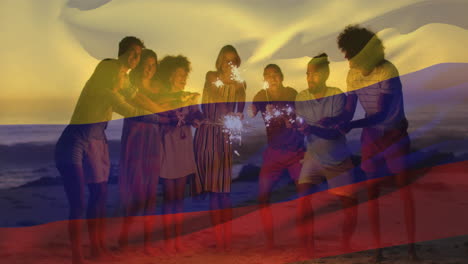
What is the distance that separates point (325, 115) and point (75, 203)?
186 cm

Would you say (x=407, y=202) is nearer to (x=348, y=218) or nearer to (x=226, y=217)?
(x=348, y=218)

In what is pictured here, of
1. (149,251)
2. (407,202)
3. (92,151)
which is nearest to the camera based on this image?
(92,151)

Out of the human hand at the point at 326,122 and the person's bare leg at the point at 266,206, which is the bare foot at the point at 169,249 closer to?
the person's bare leg at the point at 266,206

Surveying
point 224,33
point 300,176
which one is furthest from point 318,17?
point 300,176

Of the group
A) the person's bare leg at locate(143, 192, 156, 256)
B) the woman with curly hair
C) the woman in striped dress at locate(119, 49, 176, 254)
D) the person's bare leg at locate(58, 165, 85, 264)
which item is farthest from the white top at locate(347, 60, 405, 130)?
the person's bare leg at locate(58, 165, 85, 264)

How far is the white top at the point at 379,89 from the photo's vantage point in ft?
11.2

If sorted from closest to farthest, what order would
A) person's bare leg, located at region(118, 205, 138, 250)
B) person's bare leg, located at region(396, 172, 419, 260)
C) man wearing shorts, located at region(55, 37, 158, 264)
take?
man wearing shorts, located at region(55, 37, 158, 264) < person's bare leg, located at region(118, 205, 138, 250) < person's bare leg, located at region(396, 172, 419, 260)

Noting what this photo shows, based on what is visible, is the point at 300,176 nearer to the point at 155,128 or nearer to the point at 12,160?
the point at 155,128

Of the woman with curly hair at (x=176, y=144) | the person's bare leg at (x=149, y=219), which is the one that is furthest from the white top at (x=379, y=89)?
the person's bare leg at (x=149, y=219)

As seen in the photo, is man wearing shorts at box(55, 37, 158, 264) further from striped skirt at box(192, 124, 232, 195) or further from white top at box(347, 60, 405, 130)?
white top at box(347, 60, 405, 130)

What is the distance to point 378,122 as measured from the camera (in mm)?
3441

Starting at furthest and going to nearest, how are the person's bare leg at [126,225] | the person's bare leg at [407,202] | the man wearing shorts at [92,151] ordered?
the person's bare leg at [407,202] < the person's bare leg at [126,225] < the man wearing shorts at [92,151]

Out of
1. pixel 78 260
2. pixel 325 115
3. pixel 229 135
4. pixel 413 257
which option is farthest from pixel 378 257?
pixel 78 260

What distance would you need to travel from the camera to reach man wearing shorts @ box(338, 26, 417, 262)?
11.3ft
